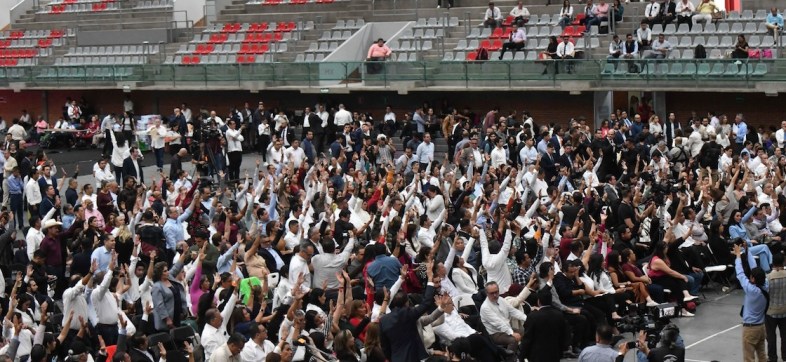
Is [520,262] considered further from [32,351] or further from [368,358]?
[32,351]

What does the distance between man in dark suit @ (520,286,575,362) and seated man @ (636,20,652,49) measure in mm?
18409

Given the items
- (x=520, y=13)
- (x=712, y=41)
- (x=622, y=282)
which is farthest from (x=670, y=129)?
(x=622, y=282)

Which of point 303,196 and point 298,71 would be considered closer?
point 303,196

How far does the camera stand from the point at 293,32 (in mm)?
39500

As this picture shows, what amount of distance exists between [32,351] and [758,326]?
777 centimetres

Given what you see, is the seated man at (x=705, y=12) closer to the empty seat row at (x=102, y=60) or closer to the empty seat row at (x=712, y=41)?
the empty seat row at (x=712, y=41)

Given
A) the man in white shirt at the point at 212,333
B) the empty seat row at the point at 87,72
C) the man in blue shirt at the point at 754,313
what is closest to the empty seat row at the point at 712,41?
the empty seat row at the point at 87,72

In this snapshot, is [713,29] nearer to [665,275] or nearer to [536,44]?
[536,44]

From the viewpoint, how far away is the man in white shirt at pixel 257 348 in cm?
1258

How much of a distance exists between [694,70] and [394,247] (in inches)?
546

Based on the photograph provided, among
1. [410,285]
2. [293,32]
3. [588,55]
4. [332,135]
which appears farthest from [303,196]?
[293,32]

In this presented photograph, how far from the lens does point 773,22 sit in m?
30.5

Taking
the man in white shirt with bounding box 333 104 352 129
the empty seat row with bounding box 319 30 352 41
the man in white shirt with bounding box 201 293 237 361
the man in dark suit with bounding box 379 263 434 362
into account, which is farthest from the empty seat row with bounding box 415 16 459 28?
the man in white shirt with bounding box 201 293 237 361

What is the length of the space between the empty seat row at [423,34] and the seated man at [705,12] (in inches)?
283
